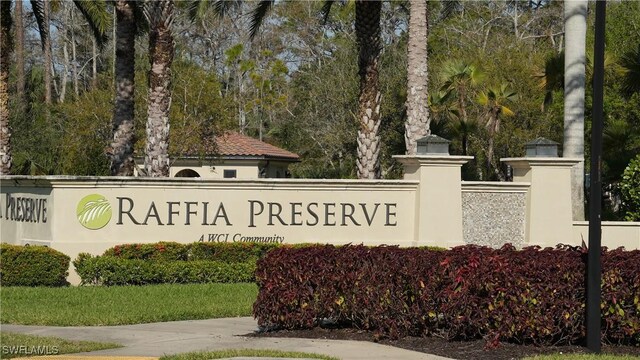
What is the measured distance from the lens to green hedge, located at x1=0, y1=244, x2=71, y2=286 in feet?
64.1

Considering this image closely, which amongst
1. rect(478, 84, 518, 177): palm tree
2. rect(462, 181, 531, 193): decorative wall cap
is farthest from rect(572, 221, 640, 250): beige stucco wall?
rect(478, 84, 518, 177): palm tree

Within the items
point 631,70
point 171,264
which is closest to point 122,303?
point 171,264

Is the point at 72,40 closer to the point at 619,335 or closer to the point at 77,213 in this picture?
the point at 77,213

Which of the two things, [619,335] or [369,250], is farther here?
[369,250]

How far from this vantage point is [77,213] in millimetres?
20344

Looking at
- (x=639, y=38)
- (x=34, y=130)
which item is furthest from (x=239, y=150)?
(x=639, y=38)

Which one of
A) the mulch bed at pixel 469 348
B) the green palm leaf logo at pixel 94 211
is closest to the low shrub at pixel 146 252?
the green palm leaf logo at pixel 94 211

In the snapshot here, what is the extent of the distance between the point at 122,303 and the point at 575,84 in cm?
1145

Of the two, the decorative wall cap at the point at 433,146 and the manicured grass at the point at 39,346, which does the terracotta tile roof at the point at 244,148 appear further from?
the manicured grass at the point at 39,346

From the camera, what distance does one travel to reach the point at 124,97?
24.3m

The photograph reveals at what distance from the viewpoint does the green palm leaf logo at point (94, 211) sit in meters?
20.4

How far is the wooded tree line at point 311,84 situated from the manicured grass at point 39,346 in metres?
9.91

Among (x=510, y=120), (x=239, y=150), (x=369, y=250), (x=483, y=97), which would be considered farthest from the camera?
(x=239, y=150)

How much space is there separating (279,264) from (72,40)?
5478 cm
